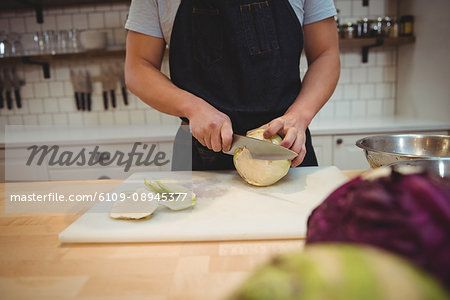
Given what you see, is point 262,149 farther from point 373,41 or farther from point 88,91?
point 88,91

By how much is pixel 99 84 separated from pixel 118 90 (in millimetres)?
159

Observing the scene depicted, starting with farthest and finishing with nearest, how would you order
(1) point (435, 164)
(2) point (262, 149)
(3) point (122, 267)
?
(2) point (262, 149) < (1) point (435, 164) < (3) point (122, 267)

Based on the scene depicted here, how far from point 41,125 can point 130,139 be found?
1.18m

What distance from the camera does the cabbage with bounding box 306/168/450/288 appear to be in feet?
0.89

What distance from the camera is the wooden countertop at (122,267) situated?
514mm

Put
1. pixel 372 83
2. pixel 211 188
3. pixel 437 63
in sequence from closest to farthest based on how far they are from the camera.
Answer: pixel 211 188 → pixel 437 63 → pixel 372 83

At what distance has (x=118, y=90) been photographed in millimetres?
2664

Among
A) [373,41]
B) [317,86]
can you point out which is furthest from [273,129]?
[373,41]

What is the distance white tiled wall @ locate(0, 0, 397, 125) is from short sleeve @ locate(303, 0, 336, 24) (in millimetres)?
1465

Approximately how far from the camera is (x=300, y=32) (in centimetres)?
119

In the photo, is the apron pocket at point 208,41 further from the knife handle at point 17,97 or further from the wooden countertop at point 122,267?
the knife handle at point 17,97

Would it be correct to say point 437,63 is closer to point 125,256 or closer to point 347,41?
point 347,41

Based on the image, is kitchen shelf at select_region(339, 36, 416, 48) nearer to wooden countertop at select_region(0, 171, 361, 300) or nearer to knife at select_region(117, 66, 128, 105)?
knife at select_region(117, 66, 128, 105)

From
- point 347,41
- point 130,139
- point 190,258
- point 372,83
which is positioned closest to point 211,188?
point 190,258
